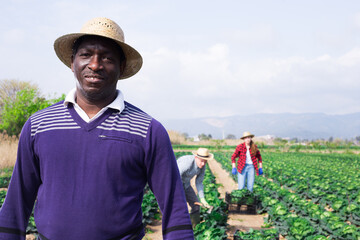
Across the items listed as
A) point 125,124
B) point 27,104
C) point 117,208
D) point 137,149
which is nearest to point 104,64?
A: point 125,124

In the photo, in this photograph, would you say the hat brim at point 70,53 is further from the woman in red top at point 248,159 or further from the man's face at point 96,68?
the woman in red top at point 248,159

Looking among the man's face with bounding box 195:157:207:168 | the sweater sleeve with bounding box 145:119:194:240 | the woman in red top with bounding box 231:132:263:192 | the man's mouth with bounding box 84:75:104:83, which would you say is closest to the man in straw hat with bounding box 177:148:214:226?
the man's face with bounding box 195:157:207:168

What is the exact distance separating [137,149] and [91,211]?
0.38 m

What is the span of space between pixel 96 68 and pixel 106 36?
185 mm

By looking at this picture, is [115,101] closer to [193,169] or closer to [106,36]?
[106,36]

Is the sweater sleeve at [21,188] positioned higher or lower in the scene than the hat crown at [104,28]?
lower

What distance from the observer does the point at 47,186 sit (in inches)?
58.7

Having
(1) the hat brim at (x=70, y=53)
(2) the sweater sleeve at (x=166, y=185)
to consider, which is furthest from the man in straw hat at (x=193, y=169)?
(2) the sweater sleeve at (x=166, y=185)

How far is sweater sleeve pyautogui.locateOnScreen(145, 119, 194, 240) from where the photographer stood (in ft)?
4.96

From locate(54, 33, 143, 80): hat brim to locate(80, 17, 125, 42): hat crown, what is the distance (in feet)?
0.12

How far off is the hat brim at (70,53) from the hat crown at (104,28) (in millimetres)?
36

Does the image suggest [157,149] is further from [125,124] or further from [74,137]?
[74,137]

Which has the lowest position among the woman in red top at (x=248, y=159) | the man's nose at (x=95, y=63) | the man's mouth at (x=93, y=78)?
the woman in red top at (x=248, y=159)

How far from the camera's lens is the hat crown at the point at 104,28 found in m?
1.57
